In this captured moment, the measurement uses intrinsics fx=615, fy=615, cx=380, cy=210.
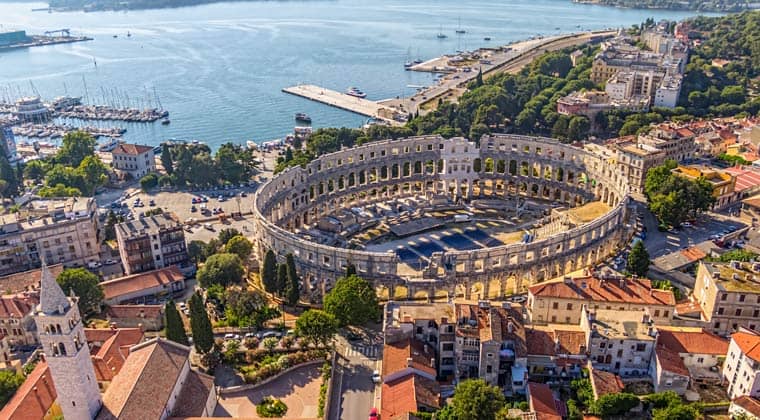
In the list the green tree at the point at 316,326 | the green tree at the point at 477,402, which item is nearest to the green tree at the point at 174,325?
the green tree at the point at 316,326

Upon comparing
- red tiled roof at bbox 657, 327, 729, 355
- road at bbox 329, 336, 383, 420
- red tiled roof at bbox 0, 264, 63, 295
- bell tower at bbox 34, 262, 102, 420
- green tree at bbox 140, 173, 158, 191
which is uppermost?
bell tower at bbox 34, 262, 102, 420

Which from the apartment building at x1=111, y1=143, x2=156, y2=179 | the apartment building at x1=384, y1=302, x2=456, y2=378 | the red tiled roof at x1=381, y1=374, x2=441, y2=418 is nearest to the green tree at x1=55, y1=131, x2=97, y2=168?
the apartment building at x1=111, y1=143, x2=156, y2=179

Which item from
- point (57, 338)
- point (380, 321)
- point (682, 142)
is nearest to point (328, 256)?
point (380, 321)

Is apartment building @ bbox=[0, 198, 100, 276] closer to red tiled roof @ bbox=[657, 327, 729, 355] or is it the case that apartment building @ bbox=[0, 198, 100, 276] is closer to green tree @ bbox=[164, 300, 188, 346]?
green tree @ bbox=[164, 300, 188, 346]

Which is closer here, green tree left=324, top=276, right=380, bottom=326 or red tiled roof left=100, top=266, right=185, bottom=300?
green tree left=324, top=276, right=380, bottom=326

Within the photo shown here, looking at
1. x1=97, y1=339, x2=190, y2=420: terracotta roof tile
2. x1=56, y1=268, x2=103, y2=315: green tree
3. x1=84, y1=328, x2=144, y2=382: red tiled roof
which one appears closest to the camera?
x1=97, y1=339, x2=190, y2=420: terracotta roof tile

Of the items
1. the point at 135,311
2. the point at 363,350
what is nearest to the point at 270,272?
the point at 135,311

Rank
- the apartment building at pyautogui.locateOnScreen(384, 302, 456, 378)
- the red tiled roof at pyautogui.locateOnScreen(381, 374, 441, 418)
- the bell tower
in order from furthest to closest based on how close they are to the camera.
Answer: the apartment building at pyautogui.locateOnScreen(384, 302, 456, 378), the red tiled roof at pyautogui.locateOnScreen(381, 374, 441, 418), the bell tower

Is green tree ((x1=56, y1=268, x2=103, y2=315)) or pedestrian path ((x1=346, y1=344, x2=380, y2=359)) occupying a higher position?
green tree ((x1=56, y1=268, x2=103, y2=315))
